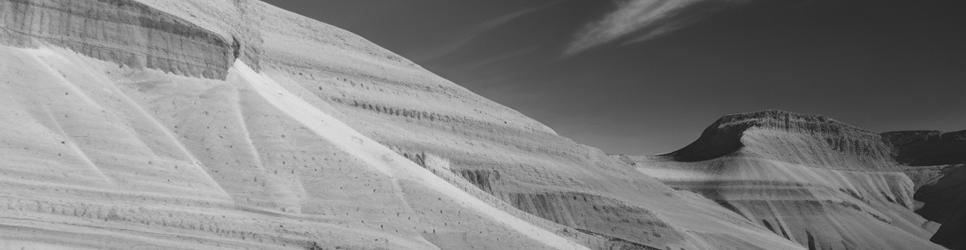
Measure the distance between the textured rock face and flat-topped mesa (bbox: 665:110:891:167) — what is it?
186 millimetres

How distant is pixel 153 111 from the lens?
2850 centimetres

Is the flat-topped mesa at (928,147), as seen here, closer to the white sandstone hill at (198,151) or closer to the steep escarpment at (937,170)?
the steep escarpment at (937,170)

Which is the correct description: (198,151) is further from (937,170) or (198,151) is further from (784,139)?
(937,170)

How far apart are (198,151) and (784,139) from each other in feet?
407

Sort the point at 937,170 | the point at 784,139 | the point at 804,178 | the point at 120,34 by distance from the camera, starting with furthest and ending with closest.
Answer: the point at 937,170
the point at 784,139
the point at 804,178
the point at 120,34

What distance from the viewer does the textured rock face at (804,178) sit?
3905 inches

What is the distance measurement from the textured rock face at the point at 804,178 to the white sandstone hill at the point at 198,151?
230 ft

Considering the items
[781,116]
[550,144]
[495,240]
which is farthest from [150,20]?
[781,116]

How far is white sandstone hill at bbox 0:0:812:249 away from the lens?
2220 centimetres

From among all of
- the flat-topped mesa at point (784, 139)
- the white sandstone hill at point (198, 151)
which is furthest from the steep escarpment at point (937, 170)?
the white sandstone hill at point (198, 151)

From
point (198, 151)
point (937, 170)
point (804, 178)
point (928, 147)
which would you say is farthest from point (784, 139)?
point (198, 151)

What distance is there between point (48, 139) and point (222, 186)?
5.39m

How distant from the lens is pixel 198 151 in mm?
27453

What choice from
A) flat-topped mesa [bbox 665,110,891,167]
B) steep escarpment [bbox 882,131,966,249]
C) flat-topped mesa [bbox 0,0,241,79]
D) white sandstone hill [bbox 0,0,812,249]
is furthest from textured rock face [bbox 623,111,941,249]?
flat-topped mesa [bbox 0,0,241,79]
